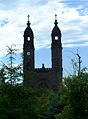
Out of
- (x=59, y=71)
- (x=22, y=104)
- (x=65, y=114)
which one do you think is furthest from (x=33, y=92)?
(x=59, y=71)

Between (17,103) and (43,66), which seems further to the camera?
(43,66)

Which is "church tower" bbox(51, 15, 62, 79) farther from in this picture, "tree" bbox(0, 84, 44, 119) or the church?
"tree" bbox(0, 84, 44, 119)

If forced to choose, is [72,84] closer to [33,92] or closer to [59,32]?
[33,92]

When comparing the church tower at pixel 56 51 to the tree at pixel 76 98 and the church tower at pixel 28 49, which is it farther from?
the tree at pixel 76 98

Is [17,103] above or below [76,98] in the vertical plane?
below

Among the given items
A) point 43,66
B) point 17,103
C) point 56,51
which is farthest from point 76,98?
point 43,66

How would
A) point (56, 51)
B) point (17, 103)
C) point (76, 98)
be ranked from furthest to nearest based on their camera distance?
point (56, 51) → point (17, 103) → point (76, 98)

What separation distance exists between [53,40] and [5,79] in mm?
65751

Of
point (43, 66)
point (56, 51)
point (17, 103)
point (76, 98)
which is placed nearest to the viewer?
point (76, 98)

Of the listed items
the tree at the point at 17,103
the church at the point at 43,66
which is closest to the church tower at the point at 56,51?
the church at the point at 43,66

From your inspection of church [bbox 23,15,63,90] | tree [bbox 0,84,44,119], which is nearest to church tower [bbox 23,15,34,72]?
church [bbox 23,15,63,90]

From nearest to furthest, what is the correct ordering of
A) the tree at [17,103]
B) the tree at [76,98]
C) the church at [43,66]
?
the tree at [76,98] < the tree at [17,103] < the church at [43,66]

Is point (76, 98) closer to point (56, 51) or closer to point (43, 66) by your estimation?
point (56, 51)

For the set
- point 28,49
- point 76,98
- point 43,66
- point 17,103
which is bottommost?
point 17,103
